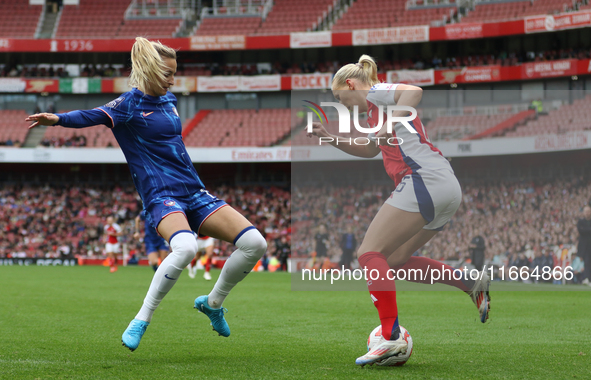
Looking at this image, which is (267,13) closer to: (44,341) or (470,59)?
(470,59)

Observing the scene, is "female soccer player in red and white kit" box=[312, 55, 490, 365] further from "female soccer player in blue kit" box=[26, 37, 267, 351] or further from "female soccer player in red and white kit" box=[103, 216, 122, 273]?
"female soccer player in red and white kit" box=[103, 216, 122, 273]

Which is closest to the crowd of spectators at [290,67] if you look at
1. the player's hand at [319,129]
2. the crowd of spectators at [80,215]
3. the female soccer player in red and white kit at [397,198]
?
the crowd of spectators at [80,215]

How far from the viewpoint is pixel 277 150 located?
30.3 meters

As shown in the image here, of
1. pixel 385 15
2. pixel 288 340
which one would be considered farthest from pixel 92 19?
pixel 288 340

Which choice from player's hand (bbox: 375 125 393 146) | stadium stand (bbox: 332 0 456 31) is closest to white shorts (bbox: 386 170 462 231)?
player's hand (bbox: 375 125 393 146)

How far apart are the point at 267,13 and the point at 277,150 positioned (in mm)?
9576

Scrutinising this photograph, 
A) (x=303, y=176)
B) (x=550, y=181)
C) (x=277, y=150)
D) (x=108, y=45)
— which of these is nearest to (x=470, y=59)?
(x=277, y=150)

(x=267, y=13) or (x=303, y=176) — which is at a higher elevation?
(x=267, y=13)

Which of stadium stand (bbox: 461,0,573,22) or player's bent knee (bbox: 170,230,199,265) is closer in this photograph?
player's bent knee (bbox: 170,230,199,265)

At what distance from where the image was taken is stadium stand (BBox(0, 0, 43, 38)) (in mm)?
35156

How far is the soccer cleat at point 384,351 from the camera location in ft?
13.9

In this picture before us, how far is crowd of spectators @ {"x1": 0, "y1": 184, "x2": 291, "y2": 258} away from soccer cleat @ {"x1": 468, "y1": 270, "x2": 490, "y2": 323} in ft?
75.9

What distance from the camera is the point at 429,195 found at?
4465mm

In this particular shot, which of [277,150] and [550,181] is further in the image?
[277,150]
